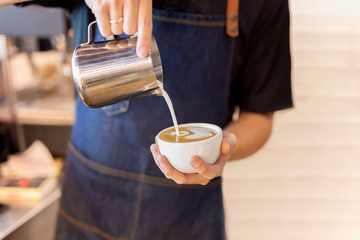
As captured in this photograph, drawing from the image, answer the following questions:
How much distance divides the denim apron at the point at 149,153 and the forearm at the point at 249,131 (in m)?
0.05

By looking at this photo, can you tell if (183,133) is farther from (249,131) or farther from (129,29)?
(249,131)

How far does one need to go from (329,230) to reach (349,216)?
0.39ft

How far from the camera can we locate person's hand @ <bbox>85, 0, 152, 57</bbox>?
66 cm

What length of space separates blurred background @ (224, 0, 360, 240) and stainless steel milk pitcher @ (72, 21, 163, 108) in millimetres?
1007

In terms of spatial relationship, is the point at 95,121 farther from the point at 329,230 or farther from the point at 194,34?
the point at 329,230

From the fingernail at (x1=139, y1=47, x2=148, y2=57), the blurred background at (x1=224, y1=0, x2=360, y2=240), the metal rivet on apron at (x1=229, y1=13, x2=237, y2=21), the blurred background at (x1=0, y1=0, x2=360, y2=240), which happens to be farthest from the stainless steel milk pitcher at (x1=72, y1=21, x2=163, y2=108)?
the blurred background at (x1=224, y1=0, x2=360, y2=240)

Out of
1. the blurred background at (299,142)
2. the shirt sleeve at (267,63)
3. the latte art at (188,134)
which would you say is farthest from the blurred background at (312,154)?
the latte art at (188,134)

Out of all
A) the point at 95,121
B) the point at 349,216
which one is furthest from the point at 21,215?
the point at 349,216

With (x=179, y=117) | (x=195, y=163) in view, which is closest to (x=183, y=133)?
(x=195, y=163)

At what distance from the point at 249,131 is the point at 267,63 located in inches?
8.6

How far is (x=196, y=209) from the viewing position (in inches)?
43.6

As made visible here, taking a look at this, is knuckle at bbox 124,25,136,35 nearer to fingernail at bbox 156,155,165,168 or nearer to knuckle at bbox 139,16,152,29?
knuckle at bbox 139,16,152,29

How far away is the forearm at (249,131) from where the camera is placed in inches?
41.3

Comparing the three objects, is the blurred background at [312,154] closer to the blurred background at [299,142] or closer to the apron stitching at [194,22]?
the blurred background at [299,142]
